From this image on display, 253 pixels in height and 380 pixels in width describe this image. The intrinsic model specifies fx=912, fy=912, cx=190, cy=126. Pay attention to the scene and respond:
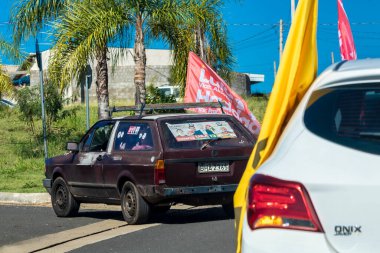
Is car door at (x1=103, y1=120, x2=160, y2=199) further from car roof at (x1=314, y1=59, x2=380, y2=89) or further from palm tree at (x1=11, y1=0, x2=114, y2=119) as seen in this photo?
palm tree at (x1=11, y1=0, x2=114, y2=119)

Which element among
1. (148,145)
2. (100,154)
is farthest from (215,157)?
(100,154)

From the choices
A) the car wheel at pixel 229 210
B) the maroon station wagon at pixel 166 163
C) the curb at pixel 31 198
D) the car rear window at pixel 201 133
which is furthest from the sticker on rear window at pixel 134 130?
the curb at pixel 31 198

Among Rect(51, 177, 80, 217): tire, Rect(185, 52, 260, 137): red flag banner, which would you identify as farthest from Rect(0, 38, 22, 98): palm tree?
Rect(51, 177, 80, 217): tire

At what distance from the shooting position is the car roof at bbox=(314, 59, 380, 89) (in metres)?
4.29

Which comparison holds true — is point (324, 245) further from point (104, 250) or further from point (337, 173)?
point (104, 250)

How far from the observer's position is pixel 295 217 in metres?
4.11

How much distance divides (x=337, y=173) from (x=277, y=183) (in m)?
0.30

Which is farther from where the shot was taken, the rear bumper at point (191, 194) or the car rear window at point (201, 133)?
the car rear window at point (201, 133)

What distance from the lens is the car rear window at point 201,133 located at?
12109 millimetres

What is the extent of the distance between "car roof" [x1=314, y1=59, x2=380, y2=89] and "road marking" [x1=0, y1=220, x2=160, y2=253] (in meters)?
6.40

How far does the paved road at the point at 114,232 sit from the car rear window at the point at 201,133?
1.06 metres

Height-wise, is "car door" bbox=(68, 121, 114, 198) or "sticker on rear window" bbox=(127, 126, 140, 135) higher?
"sticker on rear window" bbox=(127, 126, 140, 135)

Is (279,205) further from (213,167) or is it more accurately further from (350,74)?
(213,167)

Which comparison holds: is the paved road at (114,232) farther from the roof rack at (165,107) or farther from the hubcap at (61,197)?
the roof rack at (165,107)
